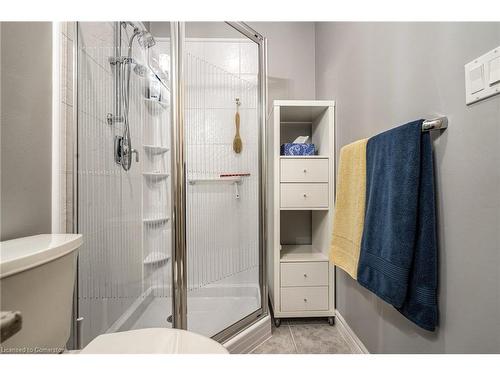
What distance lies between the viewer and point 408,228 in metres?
0.69

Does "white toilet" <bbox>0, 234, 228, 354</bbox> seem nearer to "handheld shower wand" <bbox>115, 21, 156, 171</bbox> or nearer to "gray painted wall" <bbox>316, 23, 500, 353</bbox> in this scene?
"handheld shower wand" <bbox>115, 21, 156, 171</bbox>

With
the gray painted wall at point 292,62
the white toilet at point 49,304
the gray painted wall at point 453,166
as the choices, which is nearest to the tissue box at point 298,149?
the gray painted wall at point 453,166

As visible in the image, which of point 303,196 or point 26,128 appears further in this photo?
point 303,196

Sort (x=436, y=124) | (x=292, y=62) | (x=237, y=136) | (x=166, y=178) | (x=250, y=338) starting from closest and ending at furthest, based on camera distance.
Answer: (x=436, y=124), (x=166, y=178), (x=250, y=338), (x=237, y=136), (x=292, y=62)

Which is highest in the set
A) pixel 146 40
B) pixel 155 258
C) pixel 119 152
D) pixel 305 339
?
pixel 146 40

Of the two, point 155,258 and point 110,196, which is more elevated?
point 110,196

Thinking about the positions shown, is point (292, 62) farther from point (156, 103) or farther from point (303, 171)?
point (156, 103)

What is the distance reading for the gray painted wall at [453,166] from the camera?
520 mm

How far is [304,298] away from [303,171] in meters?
0.77

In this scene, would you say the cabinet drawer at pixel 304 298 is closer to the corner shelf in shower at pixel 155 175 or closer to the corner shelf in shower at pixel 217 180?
the corner shelf in shower at pixel 217 180

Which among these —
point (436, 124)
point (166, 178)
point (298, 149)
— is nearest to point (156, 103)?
point (166, 178)

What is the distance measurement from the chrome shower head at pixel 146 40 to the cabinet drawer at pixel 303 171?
900 millimetres

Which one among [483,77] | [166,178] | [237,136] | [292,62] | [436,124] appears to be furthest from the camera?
[292,62]
